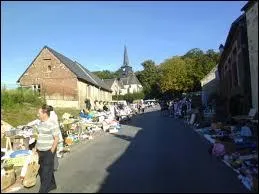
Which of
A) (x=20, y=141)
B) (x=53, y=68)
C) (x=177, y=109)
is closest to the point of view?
(x=20, y=141)

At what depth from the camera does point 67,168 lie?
12.6 meters

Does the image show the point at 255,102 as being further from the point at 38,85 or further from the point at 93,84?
the point at 93,84

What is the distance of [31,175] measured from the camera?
10.2 metres

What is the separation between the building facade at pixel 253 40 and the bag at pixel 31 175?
12.9 m

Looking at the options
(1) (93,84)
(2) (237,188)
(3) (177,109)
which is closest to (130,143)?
(2) (237,188)

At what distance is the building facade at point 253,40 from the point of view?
64.2 ft

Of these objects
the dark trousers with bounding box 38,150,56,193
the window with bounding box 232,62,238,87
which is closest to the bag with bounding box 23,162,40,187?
the dark trousers with bounding box 38,150,56,193

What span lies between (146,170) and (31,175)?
122 inches

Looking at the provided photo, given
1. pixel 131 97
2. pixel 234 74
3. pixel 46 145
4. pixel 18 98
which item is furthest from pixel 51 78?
pixel 131 97

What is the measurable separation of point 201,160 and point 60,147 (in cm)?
545

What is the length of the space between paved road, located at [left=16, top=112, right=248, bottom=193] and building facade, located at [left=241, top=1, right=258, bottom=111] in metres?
5.13

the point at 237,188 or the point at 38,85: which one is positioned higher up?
the point at 38,85

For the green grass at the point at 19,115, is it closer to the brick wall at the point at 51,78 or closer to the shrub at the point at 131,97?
the brick wall at the point at 51,78

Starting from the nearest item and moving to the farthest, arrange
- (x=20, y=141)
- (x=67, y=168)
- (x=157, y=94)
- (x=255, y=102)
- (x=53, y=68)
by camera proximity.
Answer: (x=67, y=168) < (x=20, y=141) < (x=255, y=102) < (x=53, y=68) < (x=157, y=94)
